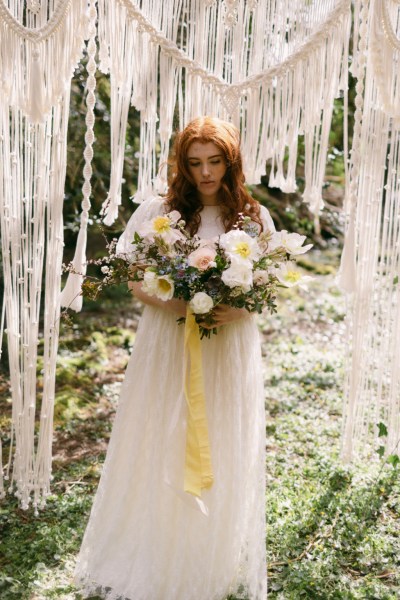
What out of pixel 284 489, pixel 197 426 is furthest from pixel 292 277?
pixel 284 489

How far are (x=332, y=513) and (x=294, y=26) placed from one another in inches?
75.7

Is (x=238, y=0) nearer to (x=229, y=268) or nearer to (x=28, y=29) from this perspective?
(x=28, y=29)

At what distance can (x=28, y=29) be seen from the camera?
2189 millimetres

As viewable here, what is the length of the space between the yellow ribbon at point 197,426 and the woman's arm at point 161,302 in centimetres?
8

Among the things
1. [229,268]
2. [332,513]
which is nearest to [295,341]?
[332,513]

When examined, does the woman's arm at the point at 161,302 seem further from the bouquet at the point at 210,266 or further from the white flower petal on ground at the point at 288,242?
the white flower petal on ground at the point at 288,242

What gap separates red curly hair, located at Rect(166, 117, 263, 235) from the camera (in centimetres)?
221

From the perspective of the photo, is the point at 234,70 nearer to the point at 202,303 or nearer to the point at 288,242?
the point at 288,242

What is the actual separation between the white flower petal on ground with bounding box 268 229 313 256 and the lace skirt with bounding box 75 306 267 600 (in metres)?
0.32

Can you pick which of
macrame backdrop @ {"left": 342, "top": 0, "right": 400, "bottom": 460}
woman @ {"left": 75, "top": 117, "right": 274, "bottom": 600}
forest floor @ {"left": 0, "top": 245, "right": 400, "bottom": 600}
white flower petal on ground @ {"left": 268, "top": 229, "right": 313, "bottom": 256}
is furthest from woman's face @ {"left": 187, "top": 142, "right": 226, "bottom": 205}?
forest floor @ {"left": 0, "top": 245, "right": 400, "bottom": 600}

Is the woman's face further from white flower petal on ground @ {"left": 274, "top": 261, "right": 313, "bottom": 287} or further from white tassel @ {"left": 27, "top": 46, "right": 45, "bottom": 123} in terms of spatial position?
white tassel @ {"left": 27, "top": 46, "right": 45, "bottom": 123}

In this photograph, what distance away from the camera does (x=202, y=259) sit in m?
1.95

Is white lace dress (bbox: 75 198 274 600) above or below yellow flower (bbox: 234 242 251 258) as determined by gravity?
below

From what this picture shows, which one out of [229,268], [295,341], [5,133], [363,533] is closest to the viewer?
[229,268]
